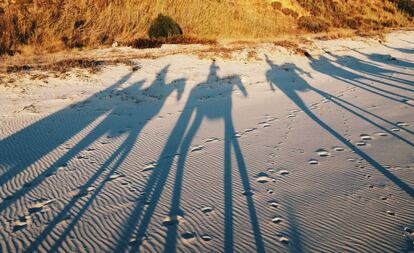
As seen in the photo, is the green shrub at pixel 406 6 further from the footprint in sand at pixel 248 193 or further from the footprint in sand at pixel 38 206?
the footprint in sand at pixel 38 206

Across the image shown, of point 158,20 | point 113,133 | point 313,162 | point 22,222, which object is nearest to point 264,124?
point 313,162

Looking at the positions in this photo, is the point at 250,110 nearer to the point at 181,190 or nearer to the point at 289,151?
the point at 289,151

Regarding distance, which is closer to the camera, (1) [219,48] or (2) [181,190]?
(2) [181,190]

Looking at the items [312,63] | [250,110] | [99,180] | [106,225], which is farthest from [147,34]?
[106,225]

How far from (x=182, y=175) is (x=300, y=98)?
636 cm

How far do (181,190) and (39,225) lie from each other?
79.0 inches

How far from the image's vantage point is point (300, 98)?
11.5 m

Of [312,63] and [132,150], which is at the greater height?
[312,63]

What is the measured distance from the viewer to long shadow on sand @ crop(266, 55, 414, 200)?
592 cm

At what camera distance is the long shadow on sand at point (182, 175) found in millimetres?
4570

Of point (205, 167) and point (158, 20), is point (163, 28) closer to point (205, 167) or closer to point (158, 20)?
point (158, 20)

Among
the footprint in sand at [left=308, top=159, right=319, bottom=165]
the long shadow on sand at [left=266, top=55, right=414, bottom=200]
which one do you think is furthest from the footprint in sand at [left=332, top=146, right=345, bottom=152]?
the footprint in sand at [left=308, top=159, right=319, bottom=165]

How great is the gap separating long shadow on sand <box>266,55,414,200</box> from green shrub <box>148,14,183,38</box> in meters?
7.27

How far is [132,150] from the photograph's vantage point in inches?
296
